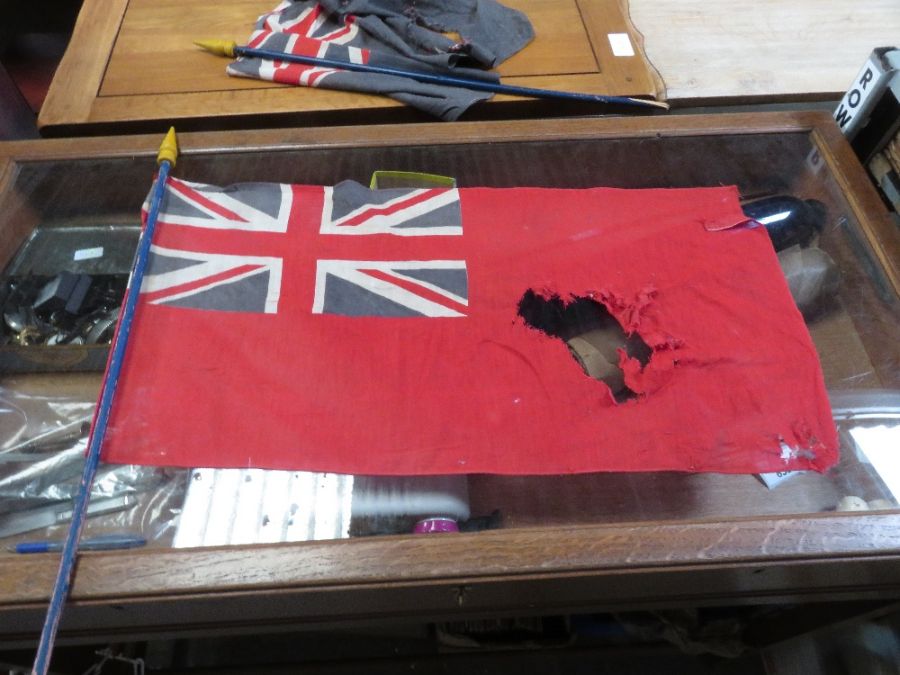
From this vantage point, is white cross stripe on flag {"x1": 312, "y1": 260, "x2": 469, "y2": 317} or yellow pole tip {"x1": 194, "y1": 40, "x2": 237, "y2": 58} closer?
white cross stripe on flag {"x1": 312, "y1": 260, "x2": 469, "y2": 317}

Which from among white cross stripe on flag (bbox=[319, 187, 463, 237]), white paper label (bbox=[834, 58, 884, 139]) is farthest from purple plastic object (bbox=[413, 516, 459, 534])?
white paper label (bbox=[834, 58, 884, 139])

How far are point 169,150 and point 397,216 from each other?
36 cm

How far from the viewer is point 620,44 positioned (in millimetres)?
1280

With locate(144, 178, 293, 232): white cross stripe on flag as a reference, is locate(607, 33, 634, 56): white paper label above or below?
above

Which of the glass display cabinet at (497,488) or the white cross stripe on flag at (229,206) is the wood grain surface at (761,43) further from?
the white cross stripe on flag at (229,206)

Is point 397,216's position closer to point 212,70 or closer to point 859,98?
point 212,70

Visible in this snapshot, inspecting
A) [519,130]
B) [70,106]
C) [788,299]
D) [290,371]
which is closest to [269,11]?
[70,106]

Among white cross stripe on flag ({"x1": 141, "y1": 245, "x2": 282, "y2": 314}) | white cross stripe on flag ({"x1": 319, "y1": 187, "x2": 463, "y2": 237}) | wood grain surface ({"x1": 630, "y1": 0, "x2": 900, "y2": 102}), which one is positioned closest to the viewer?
white cross stripe on flag ({"x1": 141, "y1": 245, "x2": 282, "y2": 314})

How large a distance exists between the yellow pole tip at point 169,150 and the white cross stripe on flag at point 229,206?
0.03 metres

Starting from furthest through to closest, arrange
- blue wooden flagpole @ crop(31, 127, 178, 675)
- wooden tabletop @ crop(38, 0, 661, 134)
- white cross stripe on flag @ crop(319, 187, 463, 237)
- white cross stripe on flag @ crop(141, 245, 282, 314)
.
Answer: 1. wooden tabletop @ crop(38, 0, 661, 134)
2. white cross stripe on flag @ crop(319, 187, 463, 237)
3. white cross stripe on flag @ crop(141, 245, 282, 314)
4. blue wooden flagpole @ crop(31, 127, 178, 675)

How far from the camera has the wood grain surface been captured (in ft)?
4.12

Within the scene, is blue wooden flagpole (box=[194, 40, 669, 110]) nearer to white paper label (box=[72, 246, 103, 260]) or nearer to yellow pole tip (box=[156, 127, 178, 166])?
yellow pole tip (box=[156, 127, 178, 166])

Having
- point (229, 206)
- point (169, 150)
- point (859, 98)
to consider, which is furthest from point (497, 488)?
point (859, 98)

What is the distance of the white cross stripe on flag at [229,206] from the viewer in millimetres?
969
